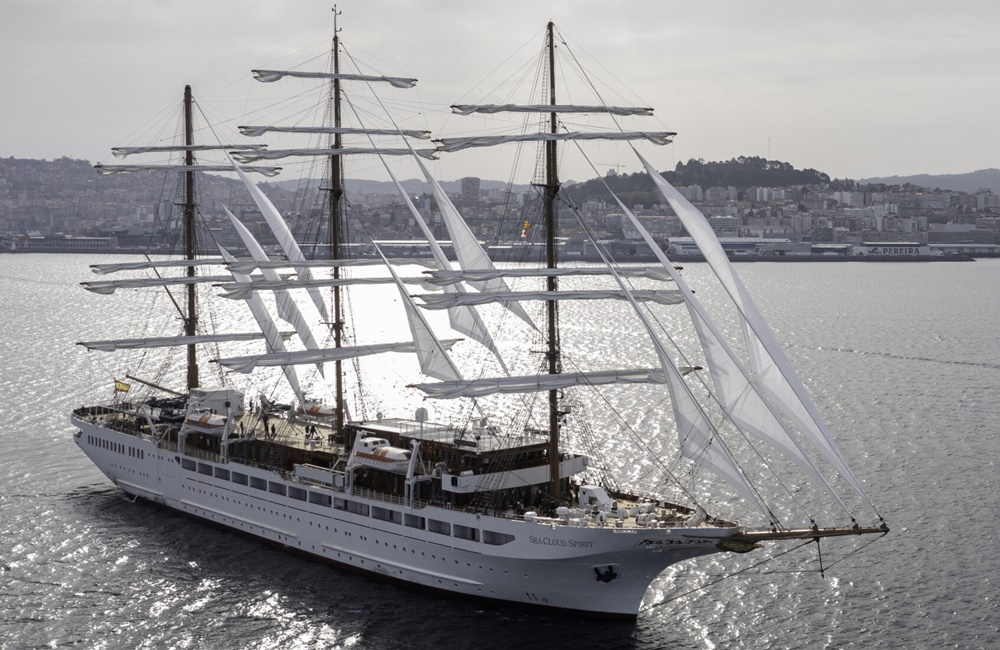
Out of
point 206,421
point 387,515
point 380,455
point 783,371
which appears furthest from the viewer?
point 206,421

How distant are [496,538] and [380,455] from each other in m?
5.46

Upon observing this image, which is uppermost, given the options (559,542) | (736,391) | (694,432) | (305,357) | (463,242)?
(463,242)

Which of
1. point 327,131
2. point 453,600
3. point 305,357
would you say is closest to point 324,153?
point 327,131

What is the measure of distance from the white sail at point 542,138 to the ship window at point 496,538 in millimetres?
12865

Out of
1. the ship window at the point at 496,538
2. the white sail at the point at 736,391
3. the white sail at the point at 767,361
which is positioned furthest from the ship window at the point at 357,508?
the white sail at the point at 767,361

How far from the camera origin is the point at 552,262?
35719 mm

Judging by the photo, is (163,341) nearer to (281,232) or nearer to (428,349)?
(281,232)

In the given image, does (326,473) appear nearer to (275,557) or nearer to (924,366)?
(275,557)

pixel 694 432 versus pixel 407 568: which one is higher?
pixel 694 432

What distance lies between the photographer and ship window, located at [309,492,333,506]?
37500 millimetres

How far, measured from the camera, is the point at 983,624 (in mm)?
31484

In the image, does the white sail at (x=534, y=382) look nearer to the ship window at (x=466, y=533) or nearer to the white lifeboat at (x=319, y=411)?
the ship window at (x=466, y=533)

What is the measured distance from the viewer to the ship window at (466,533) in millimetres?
32966

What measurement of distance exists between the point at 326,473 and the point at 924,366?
5337cm
